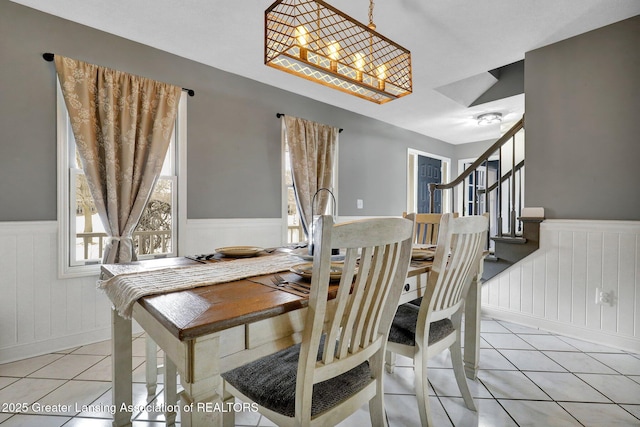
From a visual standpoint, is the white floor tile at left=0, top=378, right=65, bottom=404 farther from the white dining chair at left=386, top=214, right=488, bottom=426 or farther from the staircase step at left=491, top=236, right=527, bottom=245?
the staircase step at left=491, top=236, right=527, bottom=245

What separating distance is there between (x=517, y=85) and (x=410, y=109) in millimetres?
1233

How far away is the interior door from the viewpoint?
18.6 feet

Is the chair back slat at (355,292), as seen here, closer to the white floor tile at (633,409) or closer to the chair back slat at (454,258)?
the chair back slat at (454,258)

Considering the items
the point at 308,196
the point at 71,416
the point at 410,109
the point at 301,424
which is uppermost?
the point at 410,109

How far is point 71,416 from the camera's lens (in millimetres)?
1544

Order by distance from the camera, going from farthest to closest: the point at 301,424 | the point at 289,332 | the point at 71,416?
the point at 71,416 < the point at 289,332 < the point at 301,424

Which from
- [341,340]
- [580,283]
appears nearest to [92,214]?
[341,340]

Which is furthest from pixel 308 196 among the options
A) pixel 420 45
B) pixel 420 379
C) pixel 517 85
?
pixel 517 85

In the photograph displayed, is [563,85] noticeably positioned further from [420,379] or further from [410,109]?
[420,379]

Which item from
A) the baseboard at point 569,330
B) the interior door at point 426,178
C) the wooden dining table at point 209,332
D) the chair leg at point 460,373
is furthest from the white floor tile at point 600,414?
the interior door at point 426,178

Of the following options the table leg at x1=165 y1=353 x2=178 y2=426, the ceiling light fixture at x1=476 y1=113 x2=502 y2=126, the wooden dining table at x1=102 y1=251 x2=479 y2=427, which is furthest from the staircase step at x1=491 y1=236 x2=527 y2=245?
the table leg at x1=165 y1=353 x2=178 y2=426

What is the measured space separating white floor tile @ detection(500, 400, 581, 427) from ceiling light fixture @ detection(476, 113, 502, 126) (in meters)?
3.74

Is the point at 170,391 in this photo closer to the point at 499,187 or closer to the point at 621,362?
the point at 621,362

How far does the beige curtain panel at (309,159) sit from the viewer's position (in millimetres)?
3502
